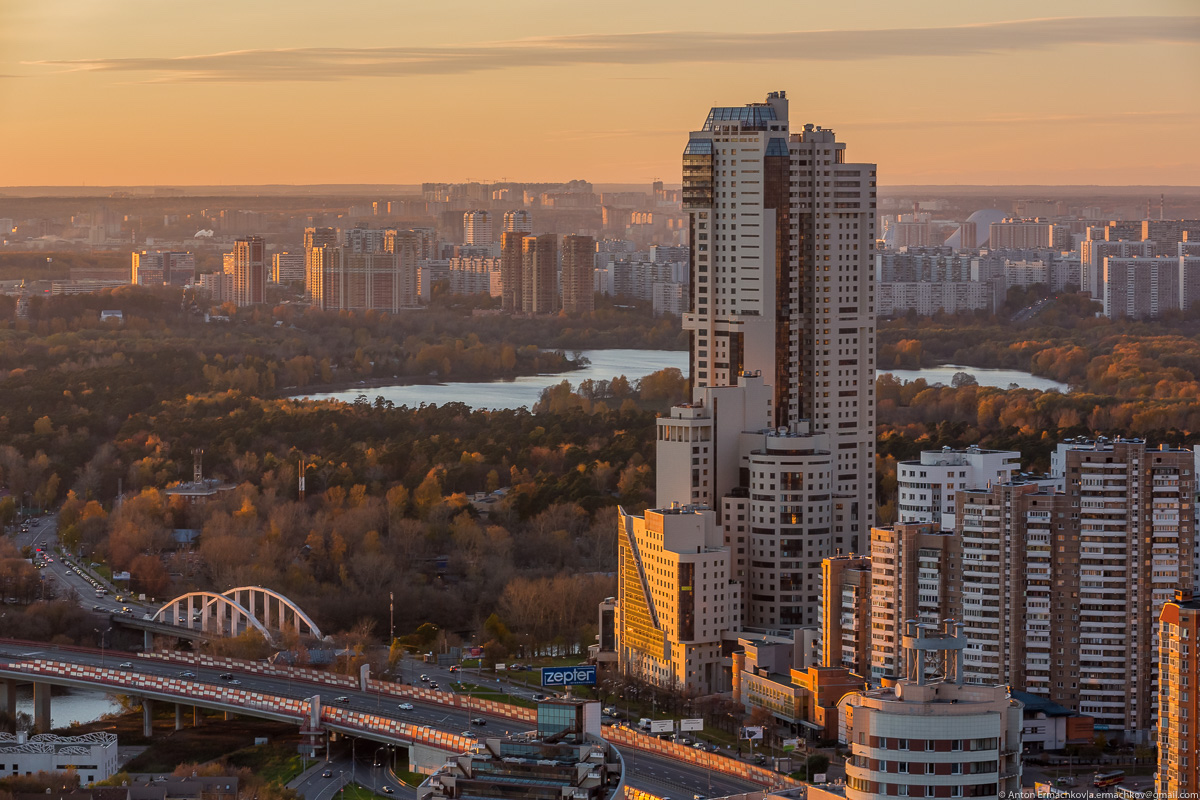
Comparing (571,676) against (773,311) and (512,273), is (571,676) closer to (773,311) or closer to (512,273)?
(773,311)

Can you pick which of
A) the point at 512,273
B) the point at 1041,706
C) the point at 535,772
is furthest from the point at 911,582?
the point at 512,273

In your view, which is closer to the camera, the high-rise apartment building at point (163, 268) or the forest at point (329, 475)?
the forest at point (329, 475)

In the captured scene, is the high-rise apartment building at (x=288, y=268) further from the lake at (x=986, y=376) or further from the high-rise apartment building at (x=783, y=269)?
the high-rise apartment building at (x=783, y=269)

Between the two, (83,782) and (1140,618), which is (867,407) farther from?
(83,782)

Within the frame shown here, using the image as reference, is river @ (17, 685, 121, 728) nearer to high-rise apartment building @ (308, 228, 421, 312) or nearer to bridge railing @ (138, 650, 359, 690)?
bridge railing @ (138, 650, 359, 690)

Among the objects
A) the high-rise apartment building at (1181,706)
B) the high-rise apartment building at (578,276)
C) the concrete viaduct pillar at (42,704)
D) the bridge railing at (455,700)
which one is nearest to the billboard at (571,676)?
the bridge railing at (455,700)

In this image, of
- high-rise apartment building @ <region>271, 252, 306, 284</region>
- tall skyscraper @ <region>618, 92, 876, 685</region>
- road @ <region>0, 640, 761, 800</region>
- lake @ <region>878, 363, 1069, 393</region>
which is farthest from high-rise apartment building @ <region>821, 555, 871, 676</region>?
high-rise apartment building @ <region>271, 252, 306, 284</region>
